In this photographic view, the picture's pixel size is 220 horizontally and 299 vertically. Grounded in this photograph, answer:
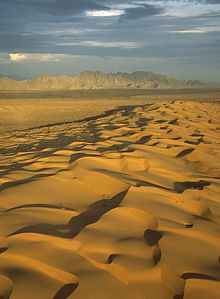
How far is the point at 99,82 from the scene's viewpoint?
124 metres

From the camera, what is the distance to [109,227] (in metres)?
2.13

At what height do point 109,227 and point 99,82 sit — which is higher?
point 109,227

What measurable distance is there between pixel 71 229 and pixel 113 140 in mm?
3093

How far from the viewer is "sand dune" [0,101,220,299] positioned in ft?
5.18

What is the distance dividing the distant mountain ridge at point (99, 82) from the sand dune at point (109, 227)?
9805 cm

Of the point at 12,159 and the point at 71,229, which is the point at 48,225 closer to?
the point at 71,229

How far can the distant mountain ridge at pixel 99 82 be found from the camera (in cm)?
10581

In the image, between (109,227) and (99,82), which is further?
(99,82)

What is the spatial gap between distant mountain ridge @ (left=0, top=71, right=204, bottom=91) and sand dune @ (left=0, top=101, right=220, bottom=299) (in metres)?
98.1

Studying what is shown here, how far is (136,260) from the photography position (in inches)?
69.8

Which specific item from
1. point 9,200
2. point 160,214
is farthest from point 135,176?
point 9,200

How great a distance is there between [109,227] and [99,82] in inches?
4902

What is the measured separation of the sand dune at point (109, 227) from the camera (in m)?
1.58

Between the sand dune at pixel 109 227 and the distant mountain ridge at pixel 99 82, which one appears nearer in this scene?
the sand dune at pixel 109 227
